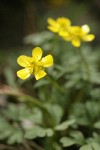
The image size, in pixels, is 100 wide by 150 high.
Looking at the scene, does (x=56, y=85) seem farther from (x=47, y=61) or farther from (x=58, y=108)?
(x=47, y=61)

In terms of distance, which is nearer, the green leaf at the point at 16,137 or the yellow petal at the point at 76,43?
the green leaf at the point at 16,137

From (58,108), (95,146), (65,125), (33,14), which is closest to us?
(95,146)

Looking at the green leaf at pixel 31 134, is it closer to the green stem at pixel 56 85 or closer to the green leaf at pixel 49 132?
the green leaf at pixel 49 132

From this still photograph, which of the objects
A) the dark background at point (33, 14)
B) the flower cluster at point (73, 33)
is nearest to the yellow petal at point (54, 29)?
the flower cluster at point (73, 33)

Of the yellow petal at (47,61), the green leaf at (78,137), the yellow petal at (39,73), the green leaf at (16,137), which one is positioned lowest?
the green leaf at (78,137)

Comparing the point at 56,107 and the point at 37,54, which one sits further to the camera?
the point at 56,107

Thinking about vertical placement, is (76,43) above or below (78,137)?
above

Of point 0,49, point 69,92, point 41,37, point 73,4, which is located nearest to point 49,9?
point 73,4

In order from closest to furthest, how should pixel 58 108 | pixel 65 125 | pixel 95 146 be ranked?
pixel 95 146 < pixel 65 125 < pixel 58 108

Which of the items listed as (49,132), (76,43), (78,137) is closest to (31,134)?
(49,132)

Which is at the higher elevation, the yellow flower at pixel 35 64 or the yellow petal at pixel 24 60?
the yellow petal at pixel 24 60

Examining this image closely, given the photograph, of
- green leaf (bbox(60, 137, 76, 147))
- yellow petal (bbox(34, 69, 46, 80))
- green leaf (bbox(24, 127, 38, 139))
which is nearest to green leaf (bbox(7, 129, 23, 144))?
green leaf (bbox(24, 127, 38, 139))
